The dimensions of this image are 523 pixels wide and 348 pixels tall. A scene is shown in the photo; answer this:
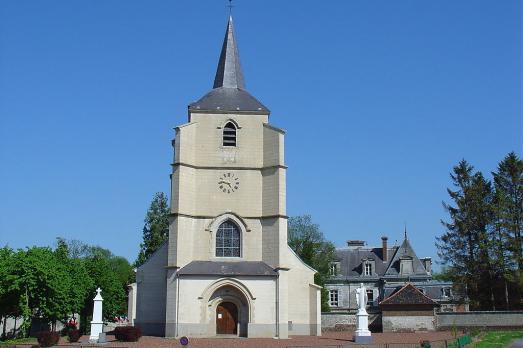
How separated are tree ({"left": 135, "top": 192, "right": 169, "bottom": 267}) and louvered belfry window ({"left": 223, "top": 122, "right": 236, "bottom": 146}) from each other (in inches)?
836

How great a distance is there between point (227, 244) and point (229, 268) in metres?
1.77

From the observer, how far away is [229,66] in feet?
133

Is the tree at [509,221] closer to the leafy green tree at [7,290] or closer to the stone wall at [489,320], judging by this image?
the stone wall at [489,320]

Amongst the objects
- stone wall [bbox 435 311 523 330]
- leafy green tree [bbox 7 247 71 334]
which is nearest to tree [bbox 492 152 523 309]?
stone wall [bbox 435 311 523 330]

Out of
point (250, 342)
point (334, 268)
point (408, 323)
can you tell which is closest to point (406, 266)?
point (334, 268)

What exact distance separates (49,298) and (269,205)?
43.5ft

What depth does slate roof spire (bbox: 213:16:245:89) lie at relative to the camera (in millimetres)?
40125

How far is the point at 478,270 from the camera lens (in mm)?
45625

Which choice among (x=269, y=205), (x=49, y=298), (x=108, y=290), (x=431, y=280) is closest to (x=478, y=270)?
(x=431, y=280)

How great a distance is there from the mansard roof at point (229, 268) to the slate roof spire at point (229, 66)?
12146 millimetres

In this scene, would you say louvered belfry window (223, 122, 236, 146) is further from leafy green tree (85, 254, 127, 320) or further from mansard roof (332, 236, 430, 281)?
mansard roof (332, 236, 430, 281)

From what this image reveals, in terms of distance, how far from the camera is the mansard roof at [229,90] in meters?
37.4

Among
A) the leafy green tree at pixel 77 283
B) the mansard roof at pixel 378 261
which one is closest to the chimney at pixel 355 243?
the mansard roof at pixel 378 261

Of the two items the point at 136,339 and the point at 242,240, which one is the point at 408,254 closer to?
the point at 242,240
